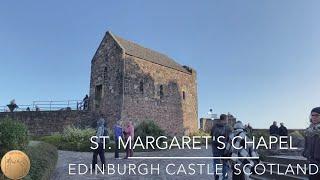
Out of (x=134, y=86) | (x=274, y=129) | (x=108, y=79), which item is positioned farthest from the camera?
(x=108, y=79)

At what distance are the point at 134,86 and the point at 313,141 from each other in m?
26.8

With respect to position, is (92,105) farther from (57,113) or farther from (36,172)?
(36,172)

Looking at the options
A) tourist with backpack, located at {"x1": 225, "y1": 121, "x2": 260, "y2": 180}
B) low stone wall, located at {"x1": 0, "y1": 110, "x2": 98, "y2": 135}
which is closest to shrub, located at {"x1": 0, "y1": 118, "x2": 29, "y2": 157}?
tourist with backpack, located at {"x1": 225, "y1": 121, "x2": 260, "y2": 180}

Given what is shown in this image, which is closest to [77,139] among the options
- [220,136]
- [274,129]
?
[274,129]

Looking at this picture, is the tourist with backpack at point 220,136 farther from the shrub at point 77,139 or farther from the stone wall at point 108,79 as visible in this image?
the stone wall at point 108,79

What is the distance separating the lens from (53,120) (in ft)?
113

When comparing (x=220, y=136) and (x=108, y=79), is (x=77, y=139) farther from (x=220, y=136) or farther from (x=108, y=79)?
(x=220, y=136)

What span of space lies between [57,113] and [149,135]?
10598mm

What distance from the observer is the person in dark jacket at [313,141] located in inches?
289

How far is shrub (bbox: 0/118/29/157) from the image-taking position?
9336 millimetres

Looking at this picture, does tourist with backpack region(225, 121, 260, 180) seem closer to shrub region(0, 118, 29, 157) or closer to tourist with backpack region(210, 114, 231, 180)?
tourist with backpack region(210, 114, 231, 180)

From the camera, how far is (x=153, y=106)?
3559 centimetres

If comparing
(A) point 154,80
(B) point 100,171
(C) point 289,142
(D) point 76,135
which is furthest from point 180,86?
(B) point 100,171

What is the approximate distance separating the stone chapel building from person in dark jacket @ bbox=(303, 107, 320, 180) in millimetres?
25627
